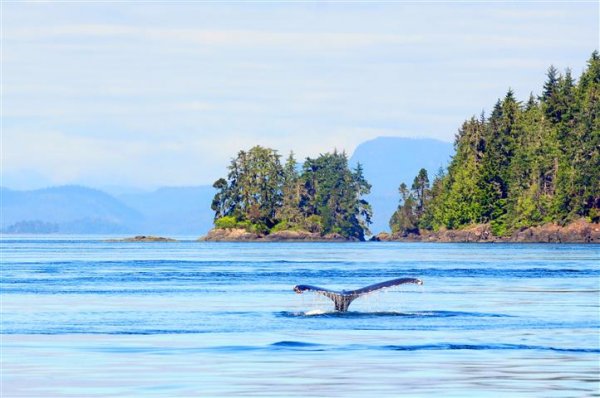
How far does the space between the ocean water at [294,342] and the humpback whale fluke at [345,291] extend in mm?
627

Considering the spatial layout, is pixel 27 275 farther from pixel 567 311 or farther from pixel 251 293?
pixel 567 311

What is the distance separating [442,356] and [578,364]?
13.3ft

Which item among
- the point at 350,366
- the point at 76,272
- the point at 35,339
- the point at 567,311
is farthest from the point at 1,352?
the point at 76,272

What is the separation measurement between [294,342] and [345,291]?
11632 mm

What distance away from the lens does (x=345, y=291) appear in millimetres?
57188

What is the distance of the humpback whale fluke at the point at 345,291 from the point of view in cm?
5278

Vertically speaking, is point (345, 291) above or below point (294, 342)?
above

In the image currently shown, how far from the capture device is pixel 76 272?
4582 inches

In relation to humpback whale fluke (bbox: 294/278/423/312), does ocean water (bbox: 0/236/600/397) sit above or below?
Result: below

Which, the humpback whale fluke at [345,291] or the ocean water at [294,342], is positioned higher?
the humpback whale fluke at [345,291]

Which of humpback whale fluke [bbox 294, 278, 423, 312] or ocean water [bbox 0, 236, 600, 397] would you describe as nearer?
ocean water [bbox 0, 236, 600, 397]

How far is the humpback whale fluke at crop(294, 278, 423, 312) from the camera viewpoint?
52.8 meters

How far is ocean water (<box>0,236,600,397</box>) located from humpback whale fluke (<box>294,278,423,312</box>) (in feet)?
2.06

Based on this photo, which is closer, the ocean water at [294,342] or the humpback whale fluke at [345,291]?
the ocean water at [294,342]
